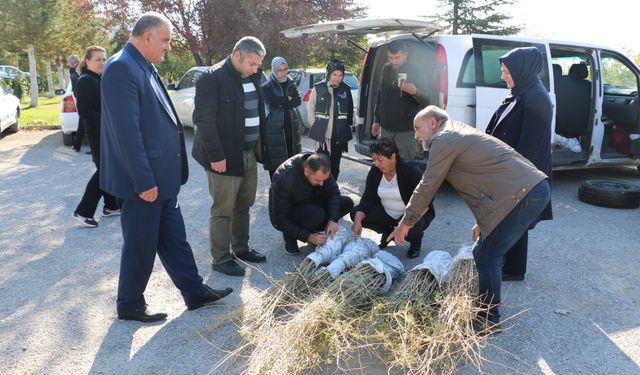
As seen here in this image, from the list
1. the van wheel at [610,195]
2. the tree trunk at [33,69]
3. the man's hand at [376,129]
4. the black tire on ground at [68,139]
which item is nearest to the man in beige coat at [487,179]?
the man's hand at [376,129]

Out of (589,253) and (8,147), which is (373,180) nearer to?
(589,253)

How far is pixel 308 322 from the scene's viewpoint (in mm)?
2734

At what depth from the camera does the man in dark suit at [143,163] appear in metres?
2.86

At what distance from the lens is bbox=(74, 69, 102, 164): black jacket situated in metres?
5.08

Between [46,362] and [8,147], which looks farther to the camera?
[8,147]

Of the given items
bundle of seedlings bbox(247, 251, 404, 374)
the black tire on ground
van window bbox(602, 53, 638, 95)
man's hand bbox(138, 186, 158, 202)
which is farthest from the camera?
the black tire on ground

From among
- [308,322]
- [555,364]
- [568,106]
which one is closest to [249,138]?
[308,322]

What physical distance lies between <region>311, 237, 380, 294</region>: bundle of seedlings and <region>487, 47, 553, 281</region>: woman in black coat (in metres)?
1.22

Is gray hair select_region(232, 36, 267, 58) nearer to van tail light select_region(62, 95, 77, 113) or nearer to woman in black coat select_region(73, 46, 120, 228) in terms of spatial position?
woman in black coat select_region(73, 46, 120, 228)

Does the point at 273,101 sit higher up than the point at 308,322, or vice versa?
the point at 273,101

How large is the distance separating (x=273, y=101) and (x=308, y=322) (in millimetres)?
3139

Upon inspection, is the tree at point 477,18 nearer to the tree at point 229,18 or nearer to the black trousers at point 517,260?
the tree at point 229,18

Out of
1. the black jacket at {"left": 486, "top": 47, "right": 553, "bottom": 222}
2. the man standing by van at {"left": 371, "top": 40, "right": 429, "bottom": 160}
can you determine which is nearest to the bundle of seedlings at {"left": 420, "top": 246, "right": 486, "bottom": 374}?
the black jacket at {"left": 486, "top": 47, "right": 553, "bottom": 222}

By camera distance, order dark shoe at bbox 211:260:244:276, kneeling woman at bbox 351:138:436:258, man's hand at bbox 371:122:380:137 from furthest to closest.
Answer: man's hand at bbox 371:122:380:137, kneeling woman at bbox 351:138:436:258, dark shoe at bbox 211:260:244:276
